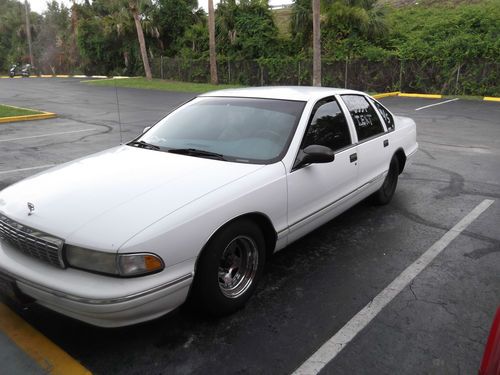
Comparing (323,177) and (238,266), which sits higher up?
(323,177)

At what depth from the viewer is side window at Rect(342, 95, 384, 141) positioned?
15.0 feet

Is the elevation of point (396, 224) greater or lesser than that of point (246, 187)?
lesser

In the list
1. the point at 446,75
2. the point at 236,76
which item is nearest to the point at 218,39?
the point at 236,76

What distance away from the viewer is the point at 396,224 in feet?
16.0

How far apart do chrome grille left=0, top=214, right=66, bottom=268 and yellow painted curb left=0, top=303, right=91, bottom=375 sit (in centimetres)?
56

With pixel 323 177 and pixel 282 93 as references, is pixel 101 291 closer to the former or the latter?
pixel 323 177

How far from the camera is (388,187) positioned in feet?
17.9

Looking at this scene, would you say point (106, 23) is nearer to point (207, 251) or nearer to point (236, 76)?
point (236, 76)

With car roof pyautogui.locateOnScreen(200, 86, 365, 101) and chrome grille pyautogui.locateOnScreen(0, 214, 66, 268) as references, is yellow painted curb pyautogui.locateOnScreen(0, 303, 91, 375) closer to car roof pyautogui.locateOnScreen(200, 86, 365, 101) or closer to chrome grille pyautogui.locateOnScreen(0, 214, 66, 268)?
chrome grille pyautogui.locateOnScreen(0, 214, 66, 268)

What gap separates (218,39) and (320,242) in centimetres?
2822

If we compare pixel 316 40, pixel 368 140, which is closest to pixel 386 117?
pixel 368 140

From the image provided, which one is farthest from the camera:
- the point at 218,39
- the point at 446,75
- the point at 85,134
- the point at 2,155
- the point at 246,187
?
the point at 218,39

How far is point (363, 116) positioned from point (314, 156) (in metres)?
1.50

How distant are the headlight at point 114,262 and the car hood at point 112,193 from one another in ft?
0.16
